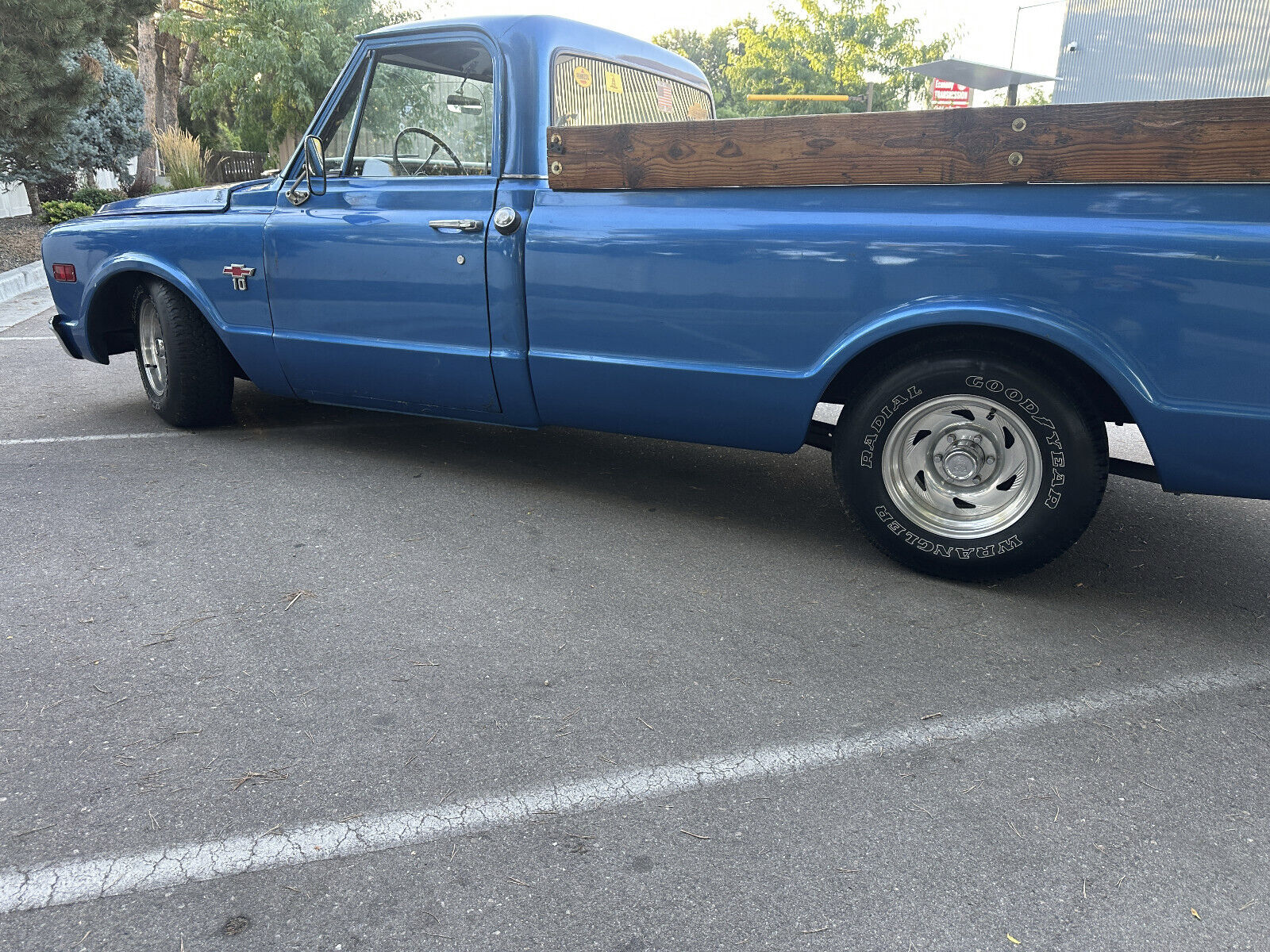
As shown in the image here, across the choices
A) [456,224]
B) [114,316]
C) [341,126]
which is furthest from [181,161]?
[456,224]

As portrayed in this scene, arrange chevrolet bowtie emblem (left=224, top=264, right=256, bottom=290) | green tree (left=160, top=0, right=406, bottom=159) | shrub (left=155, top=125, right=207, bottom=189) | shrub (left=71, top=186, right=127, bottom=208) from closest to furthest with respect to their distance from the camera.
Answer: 1. chevrolet bowtie emblem (left=224, top=264, right=256, bottom=290)
2. shrub (left=155, top=125, right=207, bottom=189)
3. shrub (left=71, top=186, right=127, bottom=208)
4. green tree (left=160, top=0, right=406, bottom=159)

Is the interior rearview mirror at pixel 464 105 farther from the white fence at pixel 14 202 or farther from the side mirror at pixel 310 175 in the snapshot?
the white fence at pixel 14 202

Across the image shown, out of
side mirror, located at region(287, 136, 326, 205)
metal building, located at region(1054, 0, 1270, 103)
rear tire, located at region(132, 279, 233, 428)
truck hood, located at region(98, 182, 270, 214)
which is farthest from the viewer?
metal building, located at region(1054, 0, 1270, 103)

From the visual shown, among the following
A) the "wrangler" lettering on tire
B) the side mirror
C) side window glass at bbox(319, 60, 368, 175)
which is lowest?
the "wrangler" lettering on tire

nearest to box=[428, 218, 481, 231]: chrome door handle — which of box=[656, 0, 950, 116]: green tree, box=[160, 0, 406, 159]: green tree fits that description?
box=[160, 0, 406, 159]: green tree

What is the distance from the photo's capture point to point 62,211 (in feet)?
49.7

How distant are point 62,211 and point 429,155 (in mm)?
13770

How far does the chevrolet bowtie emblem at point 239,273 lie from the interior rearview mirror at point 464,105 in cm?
121

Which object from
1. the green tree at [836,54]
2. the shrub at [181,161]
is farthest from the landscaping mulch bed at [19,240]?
the green tree at [836,54]

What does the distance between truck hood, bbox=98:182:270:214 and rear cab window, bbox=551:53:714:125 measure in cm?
170

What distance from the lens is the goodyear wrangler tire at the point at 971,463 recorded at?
3141 mm

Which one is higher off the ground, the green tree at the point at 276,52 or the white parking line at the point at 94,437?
the green tree at the point at 276,52

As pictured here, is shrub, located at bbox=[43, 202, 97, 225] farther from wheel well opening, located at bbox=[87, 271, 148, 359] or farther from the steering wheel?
the steering wheel

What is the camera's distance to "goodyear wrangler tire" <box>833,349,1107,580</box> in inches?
124
